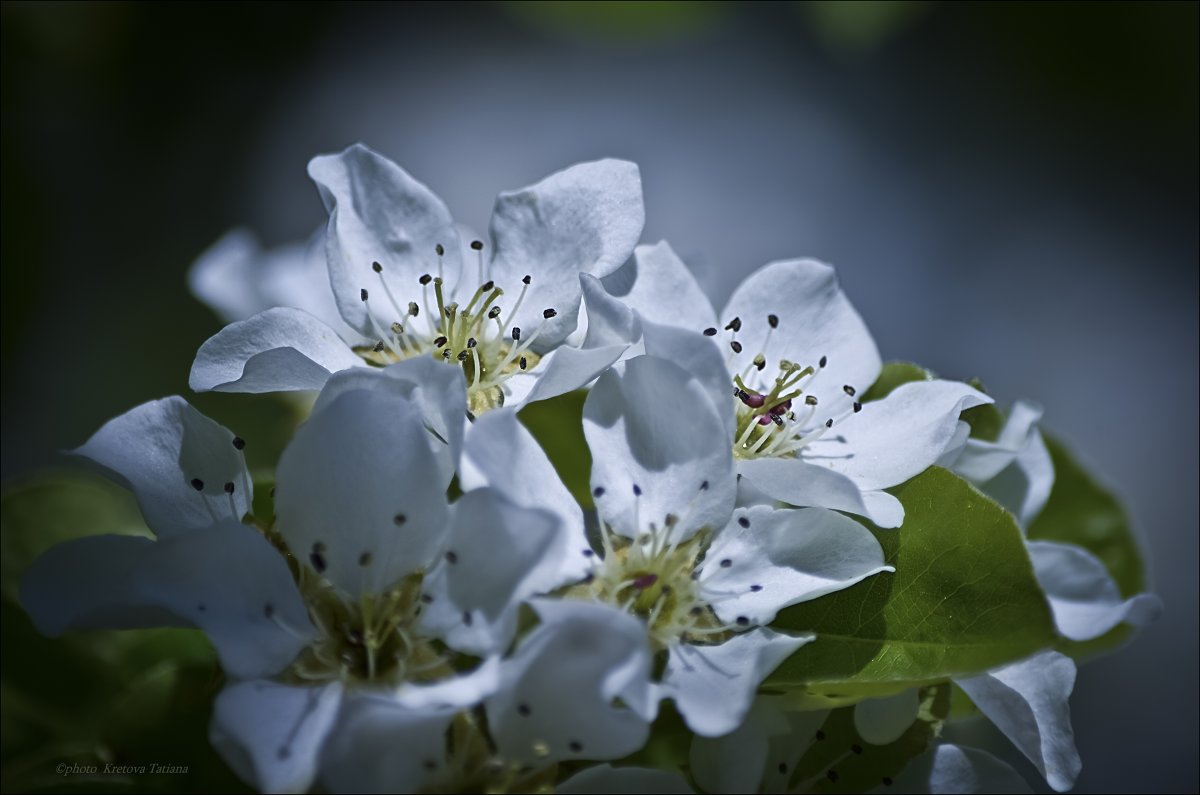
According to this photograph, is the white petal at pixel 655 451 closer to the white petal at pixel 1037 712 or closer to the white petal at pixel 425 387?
the white petal at pixel 425 387

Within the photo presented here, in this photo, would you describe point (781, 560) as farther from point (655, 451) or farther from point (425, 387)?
point (425, 387)

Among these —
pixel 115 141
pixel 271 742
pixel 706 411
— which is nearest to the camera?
pixel 271 742

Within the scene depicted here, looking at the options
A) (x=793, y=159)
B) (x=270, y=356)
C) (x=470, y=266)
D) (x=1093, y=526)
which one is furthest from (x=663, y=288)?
(x=793, y=159)

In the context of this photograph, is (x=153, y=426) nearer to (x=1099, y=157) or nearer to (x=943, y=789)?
(x=943, y=789)

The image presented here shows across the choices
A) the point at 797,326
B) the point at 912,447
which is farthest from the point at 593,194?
the point at 912,447

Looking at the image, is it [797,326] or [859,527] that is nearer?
[859,527]

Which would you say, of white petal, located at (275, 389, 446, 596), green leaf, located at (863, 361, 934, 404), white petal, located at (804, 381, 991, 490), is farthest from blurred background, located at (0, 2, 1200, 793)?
white petal, located at (275, 389, 446, 596)
